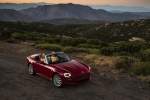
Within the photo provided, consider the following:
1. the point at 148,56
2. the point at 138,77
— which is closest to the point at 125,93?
the point at 138,77

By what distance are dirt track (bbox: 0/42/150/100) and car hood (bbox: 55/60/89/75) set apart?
0.82 m

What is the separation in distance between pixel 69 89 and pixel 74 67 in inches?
45.0

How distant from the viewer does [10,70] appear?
15281mm

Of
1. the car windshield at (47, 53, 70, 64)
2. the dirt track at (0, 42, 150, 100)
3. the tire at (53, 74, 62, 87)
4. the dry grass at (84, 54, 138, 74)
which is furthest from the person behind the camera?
the dry grass at (84, 54, 138, 74)

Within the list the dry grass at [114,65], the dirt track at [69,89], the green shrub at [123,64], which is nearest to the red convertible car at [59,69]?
the dirt track at [69,89]

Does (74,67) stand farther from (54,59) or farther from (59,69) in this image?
(54,59)

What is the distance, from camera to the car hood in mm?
11594

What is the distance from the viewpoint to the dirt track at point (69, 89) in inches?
413

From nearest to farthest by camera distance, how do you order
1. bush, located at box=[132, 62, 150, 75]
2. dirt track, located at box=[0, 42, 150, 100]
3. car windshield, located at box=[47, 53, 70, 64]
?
dirt track, located at box=[0, 42, 150, 100] < car windshield, located at box=[47, 53, 70, 64] < bush, located at box=[132, 62, 150, 75]

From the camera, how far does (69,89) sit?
38.0 ft

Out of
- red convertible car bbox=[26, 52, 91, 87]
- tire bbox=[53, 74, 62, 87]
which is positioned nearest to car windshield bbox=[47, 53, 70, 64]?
red convertible car bbox=[26, 52, 91, 87]

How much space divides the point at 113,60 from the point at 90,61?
2.40m

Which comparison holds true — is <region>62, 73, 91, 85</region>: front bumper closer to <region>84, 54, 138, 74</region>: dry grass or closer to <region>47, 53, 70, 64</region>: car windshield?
<region>47, 53, 70, 64</region>: car windshield

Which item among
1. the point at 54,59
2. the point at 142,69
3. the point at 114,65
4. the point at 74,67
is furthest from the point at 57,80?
the point at 142,69
